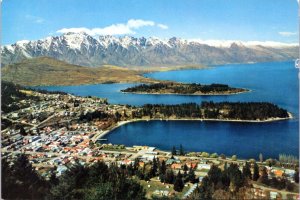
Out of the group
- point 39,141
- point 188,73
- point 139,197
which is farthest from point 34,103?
point 188,73

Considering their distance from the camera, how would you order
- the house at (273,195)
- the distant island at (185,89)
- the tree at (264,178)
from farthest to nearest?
1. the distant island at (185,89)
2. the tree at (264,178)
3. the house at (273,195)

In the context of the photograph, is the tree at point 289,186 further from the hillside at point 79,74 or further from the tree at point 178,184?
the hillside at point 79,74

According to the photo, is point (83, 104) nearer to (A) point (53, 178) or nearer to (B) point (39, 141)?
(B) point (39, 141)

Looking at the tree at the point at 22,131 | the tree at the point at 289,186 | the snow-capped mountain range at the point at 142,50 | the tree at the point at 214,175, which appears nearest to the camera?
the tree at the point at 289,186

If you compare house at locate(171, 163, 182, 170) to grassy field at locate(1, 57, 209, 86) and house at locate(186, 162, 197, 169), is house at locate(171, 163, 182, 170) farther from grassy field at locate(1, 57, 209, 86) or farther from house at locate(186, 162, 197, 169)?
grassy field at locate(1, 57, 209, 86)

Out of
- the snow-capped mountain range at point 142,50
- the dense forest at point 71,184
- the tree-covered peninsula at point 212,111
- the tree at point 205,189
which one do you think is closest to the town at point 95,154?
the tree at point 205,189

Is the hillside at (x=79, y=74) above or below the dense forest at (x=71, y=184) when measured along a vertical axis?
above

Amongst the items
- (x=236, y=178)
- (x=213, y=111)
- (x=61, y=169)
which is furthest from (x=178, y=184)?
(x=213, y=111)

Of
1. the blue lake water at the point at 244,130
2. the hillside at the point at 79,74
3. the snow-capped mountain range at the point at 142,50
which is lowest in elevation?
the blue lake water at the point at 244,130
